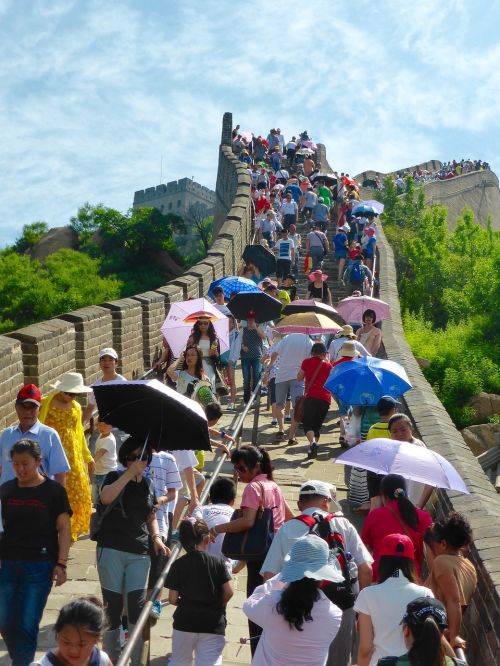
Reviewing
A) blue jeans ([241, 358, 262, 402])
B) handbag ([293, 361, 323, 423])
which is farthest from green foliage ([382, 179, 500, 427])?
handbag ([293, 361, 323, 423])

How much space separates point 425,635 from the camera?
4.18 meters

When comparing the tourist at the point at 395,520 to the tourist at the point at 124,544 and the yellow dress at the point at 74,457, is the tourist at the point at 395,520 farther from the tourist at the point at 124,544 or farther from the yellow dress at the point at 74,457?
the yellow dress at the point at 74,457

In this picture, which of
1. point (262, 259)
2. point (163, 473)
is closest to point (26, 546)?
point (163, 473)

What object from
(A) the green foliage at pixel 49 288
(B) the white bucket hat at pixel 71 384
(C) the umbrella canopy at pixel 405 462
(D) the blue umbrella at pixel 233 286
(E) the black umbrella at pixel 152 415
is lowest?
(C) the umbrella canopy at pixel 405 462

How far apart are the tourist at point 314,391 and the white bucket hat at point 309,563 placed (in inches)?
255

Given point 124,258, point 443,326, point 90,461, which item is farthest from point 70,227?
point 90,461

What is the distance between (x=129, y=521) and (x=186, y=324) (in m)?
6.34

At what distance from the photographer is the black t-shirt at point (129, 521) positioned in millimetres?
6344

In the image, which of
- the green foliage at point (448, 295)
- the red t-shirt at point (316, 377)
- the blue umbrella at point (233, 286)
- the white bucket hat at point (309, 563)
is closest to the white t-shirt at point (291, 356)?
the red t-shirt at point (316, 377)

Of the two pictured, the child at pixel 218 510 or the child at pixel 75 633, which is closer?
the child at pixel 75 633

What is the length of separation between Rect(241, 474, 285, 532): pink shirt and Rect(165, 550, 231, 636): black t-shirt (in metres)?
0.66

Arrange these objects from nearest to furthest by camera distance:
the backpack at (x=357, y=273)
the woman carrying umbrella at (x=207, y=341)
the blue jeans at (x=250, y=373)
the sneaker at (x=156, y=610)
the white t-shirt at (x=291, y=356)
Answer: the sneaker at (x=156, y=610) < the woman carrying umbrella at (x=207, y=341) < the white t-shirt at (x=291, y=356) < the blue jeans at (x=250, y=373) < the backpack at (x=357, y=273)

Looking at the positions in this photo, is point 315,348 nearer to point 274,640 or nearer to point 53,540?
point 53,540

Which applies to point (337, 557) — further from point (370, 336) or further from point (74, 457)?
point (370, 336)
